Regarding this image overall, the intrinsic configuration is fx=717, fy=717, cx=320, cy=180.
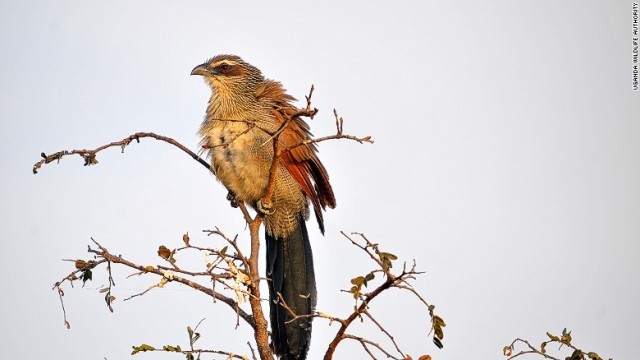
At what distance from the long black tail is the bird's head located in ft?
3.01

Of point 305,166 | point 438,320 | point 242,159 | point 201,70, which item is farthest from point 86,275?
point 201,70

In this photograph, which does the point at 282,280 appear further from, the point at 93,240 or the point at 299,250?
the point at 93,240

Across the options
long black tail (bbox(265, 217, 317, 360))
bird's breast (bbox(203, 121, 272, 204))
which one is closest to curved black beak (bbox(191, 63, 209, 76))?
bird's breast (bbox(203, 121, 272, 204))

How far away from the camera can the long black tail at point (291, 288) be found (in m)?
3.10

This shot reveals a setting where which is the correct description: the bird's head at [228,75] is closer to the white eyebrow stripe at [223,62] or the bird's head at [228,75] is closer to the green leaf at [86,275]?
the white eyebrow stripe at [223,62]

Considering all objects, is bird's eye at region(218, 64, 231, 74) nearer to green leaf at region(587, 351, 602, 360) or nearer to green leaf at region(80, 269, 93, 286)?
green leaf at region(80, 269, 93, 286)

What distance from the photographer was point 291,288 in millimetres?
3348

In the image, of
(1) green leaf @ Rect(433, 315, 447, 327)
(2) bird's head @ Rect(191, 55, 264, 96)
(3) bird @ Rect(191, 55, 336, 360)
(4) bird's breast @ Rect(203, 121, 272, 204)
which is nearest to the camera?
(1) green leaf @ Rect(433, 315, 447, 327)

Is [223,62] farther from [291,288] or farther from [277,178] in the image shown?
[291,288]

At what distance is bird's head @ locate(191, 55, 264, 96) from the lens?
416cm

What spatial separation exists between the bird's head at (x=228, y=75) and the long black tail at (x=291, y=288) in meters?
0.92

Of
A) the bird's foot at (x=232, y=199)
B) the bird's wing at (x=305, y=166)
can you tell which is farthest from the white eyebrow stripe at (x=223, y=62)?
the bird's foot at (x=232, y=199)

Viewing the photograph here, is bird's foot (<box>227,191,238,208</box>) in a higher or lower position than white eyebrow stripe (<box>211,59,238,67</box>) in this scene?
lower

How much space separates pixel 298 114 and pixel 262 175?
5.04ft
